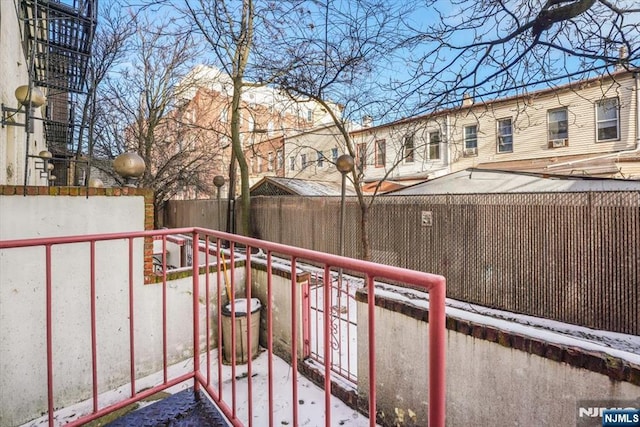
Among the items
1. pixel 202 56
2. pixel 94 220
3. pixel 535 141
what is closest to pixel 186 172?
pixel 202 56

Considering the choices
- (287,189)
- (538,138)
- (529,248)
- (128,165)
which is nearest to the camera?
(128,165)

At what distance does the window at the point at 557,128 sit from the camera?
12.0 m

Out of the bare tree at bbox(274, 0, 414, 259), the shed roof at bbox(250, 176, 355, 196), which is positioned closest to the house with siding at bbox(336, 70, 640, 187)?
the bare tree at bbox(274, 0, 414, 259)

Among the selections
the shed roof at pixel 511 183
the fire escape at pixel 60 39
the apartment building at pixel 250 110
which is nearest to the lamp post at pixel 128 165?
the fire escape at pixel 60 39

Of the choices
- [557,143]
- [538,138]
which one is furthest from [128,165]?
[557,143]

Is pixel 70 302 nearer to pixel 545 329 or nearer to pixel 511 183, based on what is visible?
pixel 545 329

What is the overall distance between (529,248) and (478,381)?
4.59 m

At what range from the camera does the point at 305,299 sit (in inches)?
155

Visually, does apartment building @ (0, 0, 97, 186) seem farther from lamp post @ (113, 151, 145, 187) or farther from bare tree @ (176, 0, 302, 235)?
bare tree @ (176, 0, 302, 235)

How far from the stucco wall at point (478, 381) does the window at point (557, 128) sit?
13.1m

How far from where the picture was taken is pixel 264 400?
320 centimetres

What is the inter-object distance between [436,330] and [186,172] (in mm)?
14872

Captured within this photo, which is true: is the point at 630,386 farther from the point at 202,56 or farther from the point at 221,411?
the point at 202,56

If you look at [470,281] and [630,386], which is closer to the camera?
[630,386]
